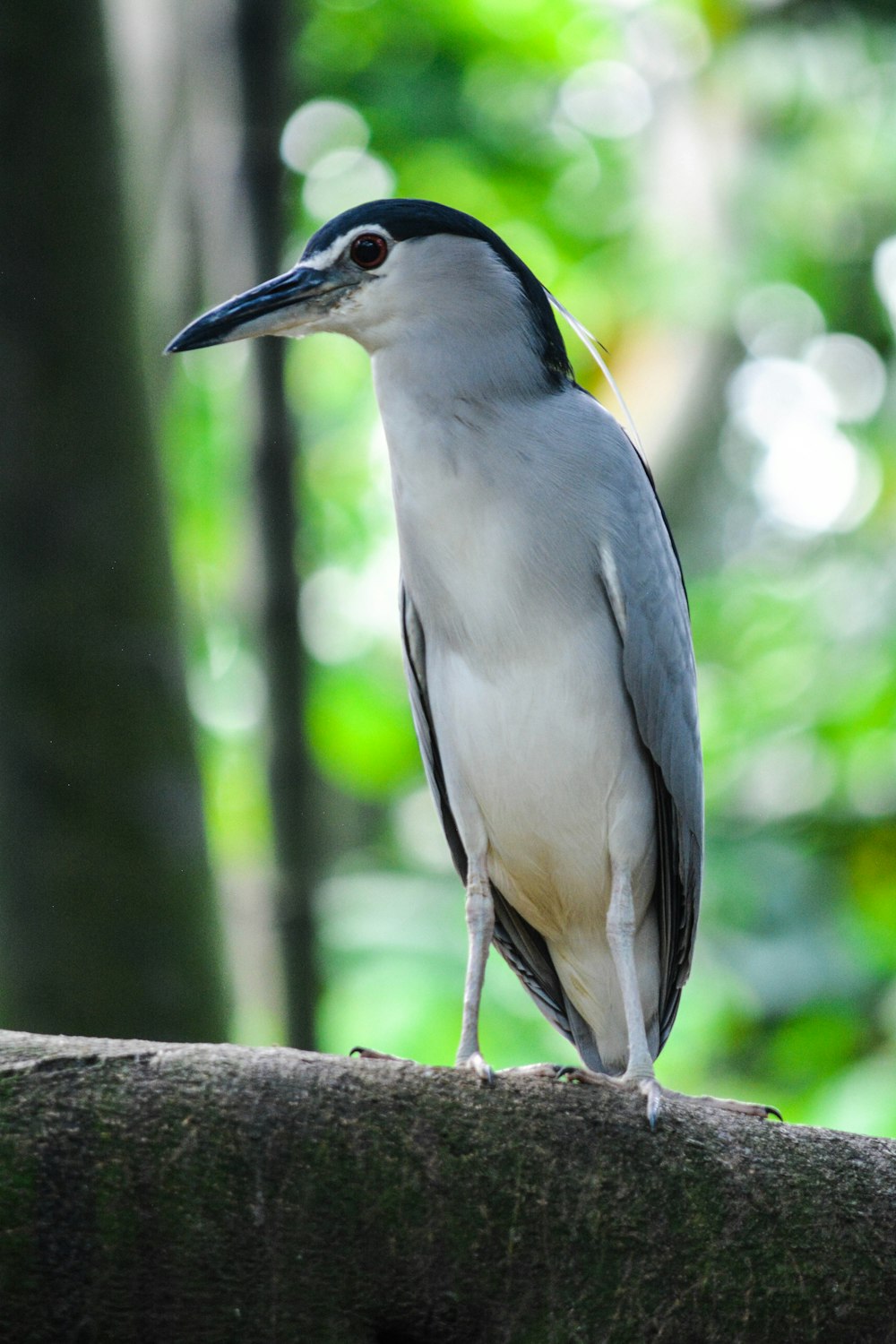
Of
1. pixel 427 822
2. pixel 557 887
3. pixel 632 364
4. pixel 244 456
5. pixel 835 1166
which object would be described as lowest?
pixel 835 1166

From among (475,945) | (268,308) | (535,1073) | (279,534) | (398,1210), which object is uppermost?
(268,308)

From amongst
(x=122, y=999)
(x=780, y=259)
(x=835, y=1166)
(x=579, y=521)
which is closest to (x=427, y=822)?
(x=780, y=259)

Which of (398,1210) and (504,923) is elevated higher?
(504,923)

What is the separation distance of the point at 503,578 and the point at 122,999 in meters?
1.45

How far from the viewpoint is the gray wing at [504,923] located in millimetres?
3070

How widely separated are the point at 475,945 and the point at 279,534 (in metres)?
1.58

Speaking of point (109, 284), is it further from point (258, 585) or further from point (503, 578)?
point (503, 578)

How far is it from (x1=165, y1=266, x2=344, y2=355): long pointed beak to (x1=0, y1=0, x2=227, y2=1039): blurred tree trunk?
2.34ft

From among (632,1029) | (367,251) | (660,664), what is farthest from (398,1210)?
(367,251)

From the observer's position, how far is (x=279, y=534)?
3.98 m

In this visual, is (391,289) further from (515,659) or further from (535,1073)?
(535,1073)

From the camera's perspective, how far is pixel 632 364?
7.66 metres

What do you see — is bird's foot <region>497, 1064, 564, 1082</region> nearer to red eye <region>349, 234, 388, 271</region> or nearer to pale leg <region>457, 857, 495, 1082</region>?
pale leg <region>457, 857, 495, 1082</region>

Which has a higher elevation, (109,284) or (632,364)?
(632,364)
